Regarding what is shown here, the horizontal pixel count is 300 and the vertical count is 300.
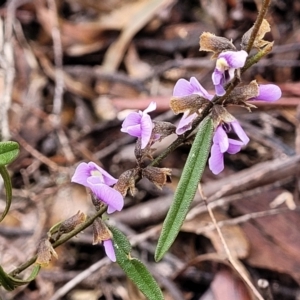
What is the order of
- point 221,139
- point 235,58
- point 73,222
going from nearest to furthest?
point 235,58 → point 221,139 → point 73,222

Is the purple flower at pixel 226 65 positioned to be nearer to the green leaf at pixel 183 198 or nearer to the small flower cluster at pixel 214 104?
the small flower cluster at pixel 214 104

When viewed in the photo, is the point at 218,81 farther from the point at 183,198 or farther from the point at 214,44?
the point at 183,198

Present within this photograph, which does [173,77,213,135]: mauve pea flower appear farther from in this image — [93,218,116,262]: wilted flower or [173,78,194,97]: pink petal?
[93,218,116,262]: wilted flower

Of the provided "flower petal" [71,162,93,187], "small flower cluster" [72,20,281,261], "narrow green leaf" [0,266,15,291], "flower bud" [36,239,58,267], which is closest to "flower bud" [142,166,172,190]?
"small flower cluster" [72,20,281,261]

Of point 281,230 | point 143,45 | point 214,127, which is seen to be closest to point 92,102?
point 143,45

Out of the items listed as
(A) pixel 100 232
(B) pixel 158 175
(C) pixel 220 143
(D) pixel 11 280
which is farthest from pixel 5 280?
(C) pixel 220 143

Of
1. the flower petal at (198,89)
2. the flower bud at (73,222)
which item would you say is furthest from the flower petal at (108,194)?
the flower petal at (198,89)
